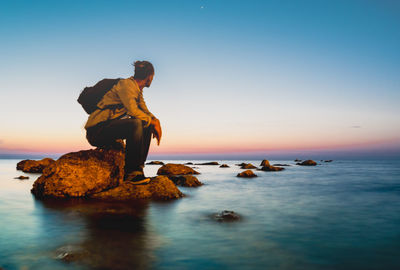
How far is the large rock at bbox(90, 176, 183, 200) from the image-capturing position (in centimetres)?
774

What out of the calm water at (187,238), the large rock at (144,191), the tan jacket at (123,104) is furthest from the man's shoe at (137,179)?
the calm water at (187,238)

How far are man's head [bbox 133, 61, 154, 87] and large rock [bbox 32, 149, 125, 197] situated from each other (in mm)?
2587

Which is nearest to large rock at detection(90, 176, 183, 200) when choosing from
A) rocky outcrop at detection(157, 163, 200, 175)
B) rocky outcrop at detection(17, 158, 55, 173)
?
rocky outcrop at detection(157, 163, 200, 175)

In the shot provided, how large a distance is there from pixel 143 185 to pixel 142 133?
62.2 inches

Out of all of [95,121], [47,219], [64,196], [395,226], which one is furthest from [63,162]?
[395,226]

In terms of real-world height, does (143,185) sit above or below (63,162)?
below

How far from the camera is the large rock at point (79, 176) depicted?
7738 millimetres

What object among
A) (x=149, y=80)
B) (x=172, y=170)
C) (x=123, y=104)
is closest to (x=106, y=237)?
(x=123, y=104)

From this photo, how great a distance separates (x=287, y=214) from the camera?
6.26 meters

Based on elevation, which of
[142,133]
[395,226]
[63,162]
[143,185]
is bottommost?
[395,226]

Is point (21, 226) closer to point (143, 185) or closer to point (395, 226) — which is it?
point (143, 185)

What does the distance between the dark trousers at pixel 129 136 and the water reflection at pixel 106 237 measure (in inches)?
76.4

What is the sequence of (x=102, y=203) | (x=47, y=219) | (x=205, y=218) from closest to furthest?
(x=47, y=219), (x=205, y=218), (x=102, y=203)

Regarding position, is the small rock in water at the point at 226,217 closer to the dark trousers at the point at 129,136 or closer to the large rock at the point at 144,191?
the large rock at the point at 144,191
